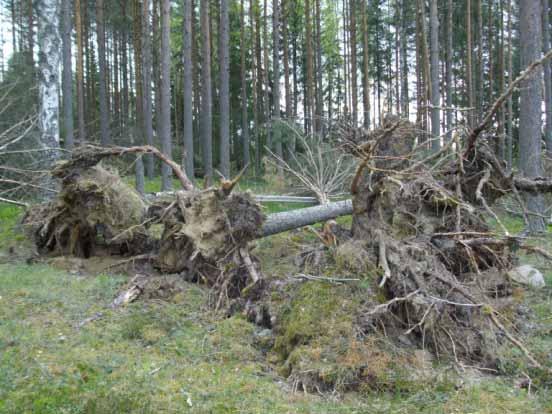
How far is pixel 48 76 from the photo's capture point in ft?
35.4

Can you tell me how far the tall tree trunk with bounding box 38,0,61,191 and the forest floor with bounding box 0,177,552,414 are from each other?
16.7ft

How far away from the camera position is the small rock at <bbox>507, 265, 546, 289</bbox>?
653cm

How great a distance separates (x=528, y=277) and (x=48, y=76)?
31.8 ft

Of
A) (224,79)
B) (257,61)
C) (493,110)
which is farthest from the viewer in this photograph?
(257,61)

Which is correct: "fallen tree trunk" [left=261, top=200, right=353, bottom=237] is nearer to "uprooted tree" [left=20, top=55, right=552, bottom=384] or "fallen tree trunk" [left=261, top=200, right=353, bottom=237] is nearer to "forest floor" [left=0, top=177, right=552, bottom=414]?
"uprooted tree" [left=20, top=55, right=552, bottom=384]

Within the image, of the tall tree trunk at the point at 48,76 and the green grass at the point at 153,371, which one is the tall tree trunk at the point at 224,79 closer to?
the tall tree trunk at the point at 48,76

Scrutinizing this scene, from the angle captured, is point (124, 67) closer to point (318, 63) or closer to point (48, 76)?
point (318, 63)

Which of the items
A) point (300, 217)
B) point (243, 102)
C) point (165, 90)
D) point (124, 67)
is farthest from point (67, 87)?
point (124, 67)

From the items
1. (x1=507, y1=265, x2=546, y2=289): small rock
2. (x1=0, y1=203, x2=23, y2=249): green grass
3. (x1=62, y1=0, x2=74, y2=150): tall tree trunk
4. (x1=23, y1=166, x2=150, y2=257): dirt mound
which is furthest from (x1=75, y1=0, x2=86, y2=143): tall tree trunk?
(x1=507, y1=265, x2=546, y2=289): small rock

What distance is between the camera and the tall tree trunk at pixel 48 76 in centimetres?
1069

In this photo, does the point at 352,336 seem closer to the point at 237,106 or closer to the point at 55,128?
the point at 55,128

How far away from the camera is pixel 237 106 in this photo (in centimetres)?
2661

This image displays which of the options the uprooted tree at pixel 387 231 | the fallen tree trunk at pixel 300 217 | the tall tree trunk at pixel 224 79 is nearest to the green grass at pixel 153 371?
the uprooted tree at pixel 387 231

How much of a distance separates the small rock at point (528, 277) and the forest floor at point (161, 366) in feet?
0.59
